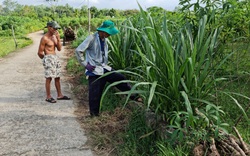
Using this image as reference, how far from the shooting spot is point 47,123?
3.95 metres

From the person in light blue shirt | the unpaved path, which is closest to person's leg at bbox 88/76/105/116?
the person in light blue shirt

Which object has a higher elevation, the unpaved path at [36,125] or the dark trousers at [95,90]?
the dark trousers at [95,90]

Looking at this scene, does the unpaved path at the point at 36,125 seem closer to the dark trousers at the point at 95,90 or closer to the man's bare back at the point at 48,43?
the dark trousers at the point at 95,90

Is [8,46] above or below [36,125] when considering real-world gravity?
below

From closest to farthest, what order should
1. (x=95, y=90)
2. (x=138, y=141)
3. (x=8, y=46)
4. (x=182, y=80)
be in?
1. (x=182, y=80)
2. (x=138, y=141)
3. (x=95, y=90)
4. (x=8, y=46)

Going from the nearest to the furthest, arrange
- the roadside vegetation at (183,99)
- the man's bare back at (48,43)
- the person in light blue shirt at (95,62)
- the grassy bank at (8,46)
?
the roadside vegetation at (183,99) < the person in light blue shirt at (95,62) < the man's bare back at (48,43) < the grassy bank at (8,46)

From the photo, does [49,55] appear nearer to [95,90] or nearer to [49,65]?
[49,65]

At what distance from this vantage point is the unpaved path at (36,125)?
3188 millimetres

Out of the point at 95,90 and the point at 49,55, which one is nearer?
the point at 95,90

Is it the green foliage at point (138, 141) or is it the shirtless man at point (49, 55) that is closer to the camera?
the green foliage at point (138, 141)

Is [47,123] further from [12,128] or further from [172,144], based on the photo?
[172,144]

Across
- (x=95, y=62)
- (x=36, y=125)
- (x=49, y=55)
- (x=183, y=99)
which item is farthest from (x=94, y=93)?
(x=183, y=99)

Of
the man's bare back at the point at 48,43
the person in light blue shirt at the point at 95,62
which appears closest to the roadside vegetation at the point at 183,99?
the person in light blue shirt at the point at 95,62

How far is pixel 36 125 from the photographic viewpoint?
3871 millimetres
